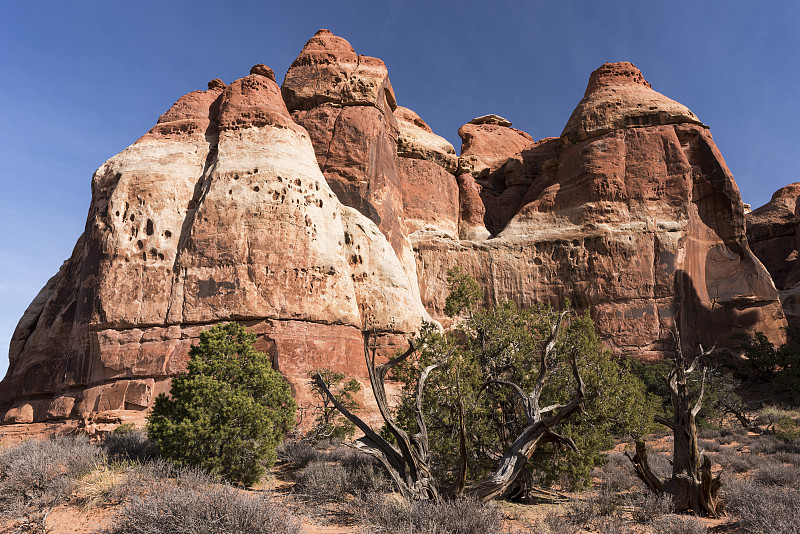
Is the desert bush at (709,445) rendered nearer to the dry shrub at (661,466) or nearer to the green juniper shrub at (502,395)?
the dry shrub at (661,466)

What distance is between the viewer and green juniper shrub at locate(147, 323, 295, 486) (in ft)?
39.0

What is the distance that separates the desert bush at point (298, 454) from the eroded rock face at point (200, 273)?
14.8 ft

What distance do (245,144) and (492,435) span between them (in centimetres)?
2062

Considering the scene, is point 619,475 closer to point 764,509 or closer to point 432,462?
point 764,509

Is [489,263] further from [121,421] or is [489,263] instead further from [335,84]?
[121,421]

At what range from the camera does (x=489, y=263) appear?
38094 millimetres

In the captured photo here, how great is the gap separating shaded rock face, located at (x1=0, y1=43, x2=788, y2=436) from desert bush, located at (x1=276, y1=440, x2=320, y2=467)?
4284 mm

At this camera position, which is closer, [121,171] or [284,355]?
[284,355]

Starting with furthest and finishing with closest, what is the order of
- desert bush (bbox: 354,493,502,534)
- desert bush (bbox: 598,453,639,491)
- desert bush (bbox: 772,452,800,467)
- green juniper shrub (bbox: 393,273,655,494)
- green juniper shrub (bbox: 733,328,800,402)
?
green juniper shrub (bbox: 733,328,800,402) < desert bush (bbox: 772,452,800,467) < desert bush (bbox: 598,453,639,491) < green juniper shrub (bbox: 393,273,655,494) < desert bush (bbox: 354,493,502,534)

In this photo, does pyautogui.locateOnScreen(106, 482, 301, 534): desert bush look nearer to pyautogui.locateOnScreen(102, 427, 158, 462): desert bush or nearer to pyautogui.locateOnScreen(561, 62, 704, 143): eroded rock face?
pyautogui.locateOnScreen(102, 427, 158, 462): desert bush

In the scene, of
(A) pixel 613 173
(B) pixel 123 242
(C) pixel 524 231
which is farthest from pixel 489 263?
(B) pixel 123 242

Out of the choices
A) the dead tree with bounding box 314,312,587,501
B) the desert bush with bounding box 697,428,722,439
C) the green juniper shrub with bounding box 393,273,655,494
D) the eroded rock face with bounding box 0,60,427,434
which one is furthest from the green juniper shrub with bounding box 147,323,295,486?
the desert bush with bounding box 697,428,722,439

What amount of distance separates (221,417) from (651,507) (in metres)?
9.80

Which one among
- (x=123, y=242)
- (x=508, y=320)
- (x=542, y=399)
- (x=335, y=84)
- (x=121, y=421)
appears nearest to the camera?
(x=542, y=399)
